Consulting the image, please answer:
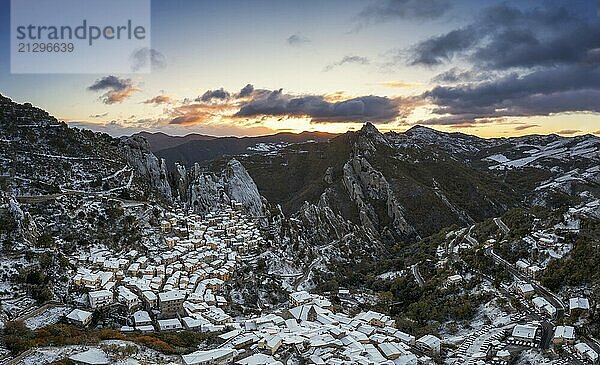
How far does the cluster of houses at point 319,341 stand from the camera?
27.6 metres

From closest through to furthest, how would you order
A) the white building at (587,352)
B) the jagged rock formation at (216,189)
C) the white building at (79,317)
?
the white building at (587,352)
the white building at (79,317)
the jagged rock formation at (216,189)

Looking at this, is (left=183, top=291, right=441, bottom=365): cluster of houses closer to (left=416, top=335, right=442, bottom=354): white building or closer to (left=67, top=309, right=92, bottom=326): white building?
(left=416, top=335, right=442, bottom=354): white building

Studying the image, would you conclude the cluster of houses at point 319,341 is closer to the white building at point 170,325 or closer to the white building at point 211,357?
the white building at point 211,357

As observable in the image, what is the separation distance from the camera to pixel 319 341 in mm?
30469

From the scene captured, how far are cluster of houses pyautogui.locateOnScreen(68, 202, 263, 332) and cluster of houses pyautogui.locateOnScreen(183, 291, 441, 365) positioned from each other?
3856mm

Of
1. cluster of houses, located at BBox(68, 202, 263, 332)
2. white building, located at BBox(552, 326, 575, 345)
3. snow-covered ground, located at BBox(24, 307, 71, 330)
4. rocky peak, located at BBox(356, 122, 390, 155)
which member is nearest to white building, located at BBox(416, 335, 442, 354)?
white building, located at BBox(552, 326, 575, 345)

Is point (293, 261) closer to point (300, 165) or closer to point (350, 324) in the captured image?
point (350, 324)

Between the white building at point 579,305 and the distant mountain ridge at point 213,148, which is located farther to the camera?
the distant mountain ridge at point 213,148

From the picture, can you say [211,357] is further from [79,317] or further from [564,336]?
[564,336]

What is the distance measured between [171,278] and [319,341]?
15.7 m

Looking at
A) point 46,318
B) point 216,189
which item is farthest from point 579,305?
point 216,189

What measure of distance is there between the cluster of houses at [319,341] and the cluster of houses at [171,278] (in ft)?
12.7

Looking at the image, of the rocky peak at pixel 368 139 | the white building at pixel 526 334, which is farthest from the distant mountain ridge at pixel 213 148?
the white building at pixel 526 334

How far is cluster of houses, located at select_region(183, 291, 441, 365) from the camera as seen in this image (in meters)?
27.6
